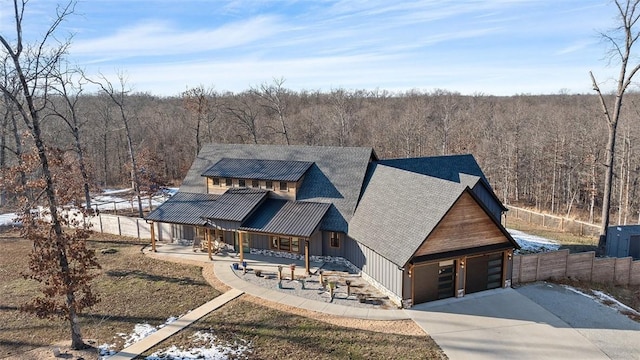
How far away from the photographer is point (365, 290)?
18531 millimetres

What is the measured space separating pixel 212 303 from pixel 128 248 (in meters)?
11.6

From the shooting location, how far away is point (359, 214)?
70.0 feet

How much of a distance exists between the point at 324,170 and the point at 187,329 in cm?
1266

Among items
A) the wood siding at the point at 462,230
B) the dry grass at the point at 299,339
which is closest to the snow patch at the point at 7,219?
the dry grass at the point at 299,339

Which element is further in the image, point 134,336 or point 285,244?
point 285,244

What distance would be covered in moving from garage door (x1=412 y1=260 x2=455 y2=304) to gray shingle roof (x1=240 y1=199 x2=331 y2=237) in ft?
20.0

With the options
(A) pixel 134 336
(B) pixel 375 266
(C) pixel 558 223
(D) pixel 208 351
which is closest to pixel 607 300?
(B) pixel 375 266

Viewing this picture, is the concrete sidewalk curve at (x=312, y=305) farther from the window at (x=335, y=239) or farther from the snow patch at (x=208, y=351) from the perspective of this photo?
the window at (x=335, y=239)

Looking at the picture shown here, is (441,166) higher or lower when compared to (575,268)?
higher

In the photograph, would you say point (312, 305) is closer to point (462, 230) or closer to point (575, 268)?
point (462, 230)

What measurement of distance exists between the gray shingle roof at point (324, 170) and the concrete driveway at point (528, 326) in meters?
7.17

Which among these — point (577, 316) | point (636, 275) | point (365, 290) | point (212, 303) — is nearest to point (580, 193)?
point (636, 275)

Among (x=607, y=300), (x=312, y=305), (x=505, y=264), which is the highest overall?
(x=505, y=264)

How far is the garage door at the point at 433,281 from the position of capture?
1694cm
